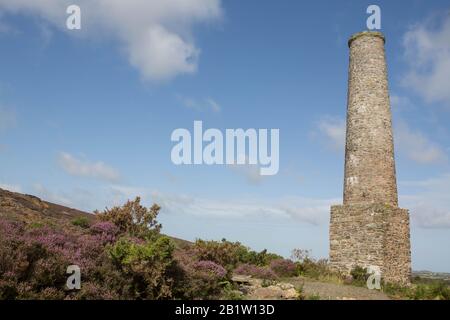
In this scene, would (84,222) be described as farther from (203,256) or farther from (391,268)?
(391,268)

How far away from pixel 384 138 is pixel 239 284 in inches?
384

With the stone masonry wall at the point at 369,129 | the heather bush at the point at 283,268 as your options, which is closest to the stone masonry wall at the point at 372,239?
the stone masonry wall at the point at 369,129

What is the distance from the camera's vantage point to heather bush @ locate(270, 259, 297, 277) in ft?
60.7

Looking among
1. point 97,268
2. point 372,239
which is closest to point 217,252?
point 97,268

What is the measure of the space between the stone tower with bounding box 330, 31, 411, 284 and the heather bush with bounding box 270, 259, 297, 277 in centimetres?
191

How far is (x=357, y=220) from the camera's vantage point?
62.1 ft

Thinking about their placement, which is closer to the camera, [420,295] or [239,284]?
[239,284]

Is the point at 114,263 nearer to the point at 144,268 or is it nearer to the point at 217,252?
the point at 144,268

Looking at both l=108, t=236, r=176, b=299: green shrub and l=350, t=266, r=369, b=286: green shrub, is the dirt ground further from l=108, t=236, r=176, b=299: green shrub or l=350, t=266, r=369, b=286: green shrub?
l=108, t=236, r=176, b=299: green shrub

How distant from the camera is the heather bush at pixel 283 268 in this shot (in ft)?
60.7

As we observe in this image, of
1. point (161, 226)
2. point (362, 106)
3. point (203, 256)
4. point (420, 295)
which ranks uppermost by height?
point (362, 106)
